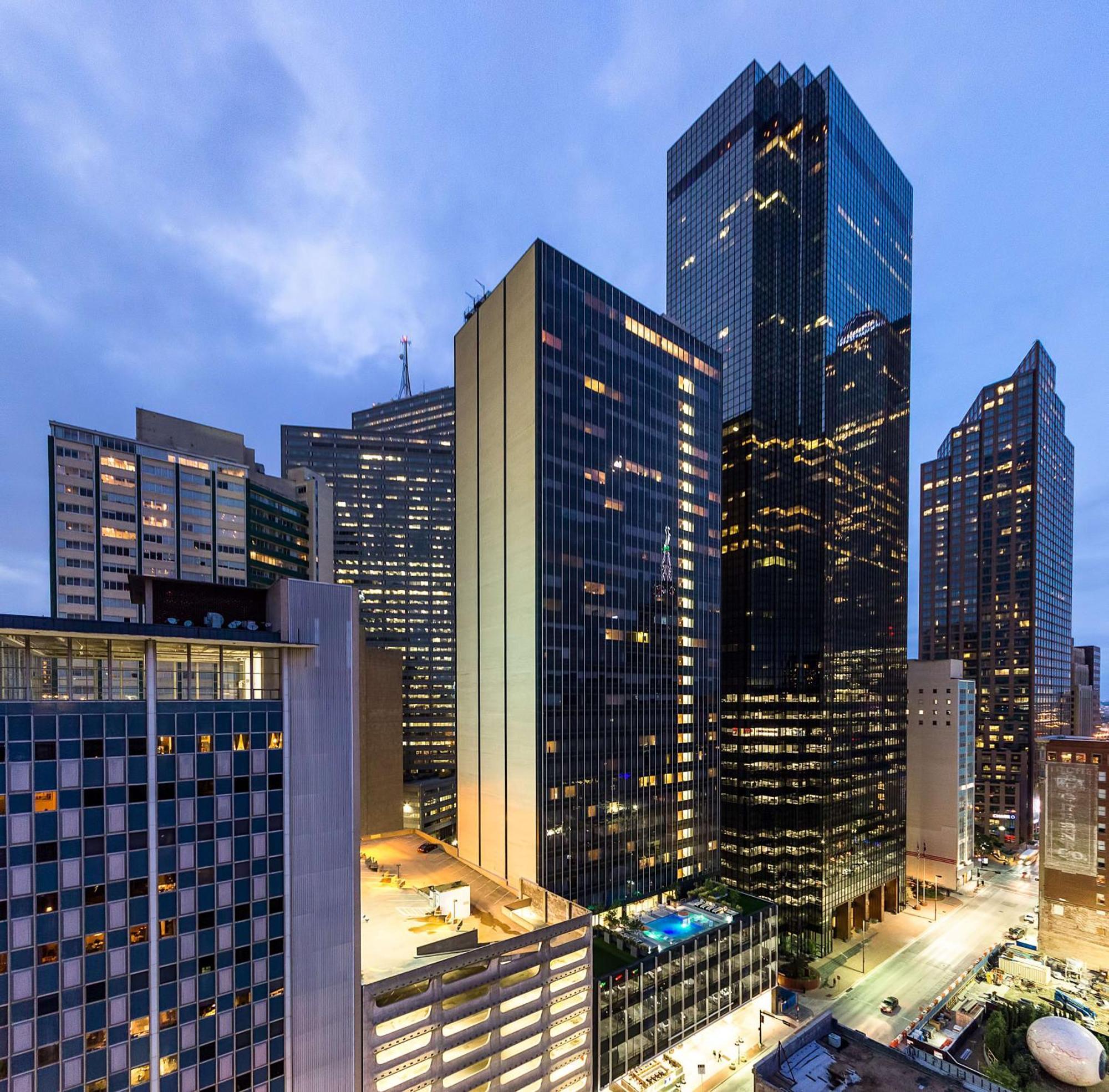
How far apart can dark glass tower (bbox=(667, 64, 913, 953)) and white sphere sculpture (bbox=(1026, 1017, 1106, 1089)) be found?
147ft

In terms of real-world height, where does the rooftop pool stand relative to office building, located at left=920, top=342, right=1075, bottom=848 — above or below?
below

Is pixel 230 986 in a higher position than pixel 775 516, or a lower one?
lower

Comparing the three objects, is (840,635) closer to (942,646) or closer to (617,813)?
(617,813)

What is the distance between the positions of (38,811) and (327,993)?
936 inches

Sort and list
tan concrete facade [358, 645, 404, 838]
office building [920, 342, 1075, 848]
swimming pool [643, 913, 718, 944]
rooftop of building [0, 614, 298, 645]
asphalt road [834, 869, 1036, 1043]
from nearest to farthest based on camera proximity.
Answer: rooftop of building [0, 614, 298, 645] < swimming pool [643, 913, 718, 944] < asphalt road [834, 869, 1036, 1043] < tan concrete facade [358, 645, 404, 838] < office building [920, 342, 1075, 848]

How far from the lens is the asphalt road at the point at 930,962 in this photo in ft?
242

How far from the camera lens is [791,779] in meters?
101

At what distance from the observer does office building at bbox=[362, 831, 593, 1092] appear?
42.1 meters

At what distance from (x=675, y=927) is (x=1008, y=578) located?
14801 centimetres

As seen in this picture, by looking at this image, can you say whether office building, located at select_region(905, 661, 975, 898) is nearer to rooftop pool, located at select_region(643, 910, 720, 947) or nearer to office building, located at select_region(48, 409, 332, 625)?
rooftop pool, located at select_region(643, 910, 720, 947)

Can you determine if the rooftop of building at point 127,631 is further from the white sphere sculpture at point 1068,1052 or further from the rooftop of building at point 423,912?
the white sphere sculpture at point 1068,1052

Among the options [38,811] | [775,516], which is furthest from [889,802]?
[38,811]

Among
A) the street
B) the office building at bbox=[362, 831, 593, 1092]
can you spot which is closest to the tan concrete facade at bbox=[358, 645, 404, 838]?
A: the office building at bbox=[362, 831, 593, 1092]

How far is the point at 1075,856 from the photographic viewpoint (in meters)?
84.1
